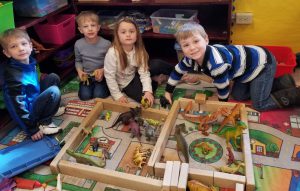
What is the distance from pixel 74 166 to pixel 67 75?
0.98 m

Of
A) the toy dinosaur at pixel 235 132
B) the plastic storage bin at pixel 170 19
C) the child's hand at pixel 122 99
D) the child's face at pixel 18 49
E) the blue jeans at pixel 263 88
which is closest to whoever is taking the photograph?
the toy dinosaur at pixel 235 132

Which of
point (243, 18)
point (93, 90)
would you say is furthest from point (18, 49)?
point (243, 18)

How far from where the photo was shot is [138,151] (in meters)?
1.36

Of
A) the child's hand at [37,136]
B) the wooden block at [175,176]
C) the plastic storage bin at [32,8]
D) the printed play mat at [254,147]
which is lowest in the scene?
the printed play mat at [254,147]

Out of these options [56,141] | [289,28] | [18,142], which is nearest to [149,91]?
[56,141]

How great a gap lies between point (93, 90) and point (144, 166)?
2.30 ft

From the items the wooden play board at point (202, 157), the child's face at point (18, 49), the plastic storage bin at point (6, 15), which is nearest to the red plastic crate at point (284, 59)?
the wooden play board at point (202, 157)

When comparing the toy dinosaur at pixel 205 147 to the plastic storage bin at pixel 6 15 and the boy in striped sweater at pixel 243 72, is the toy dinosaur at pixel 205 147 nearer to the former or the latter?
the boy in striped sweater at pixel 243 72

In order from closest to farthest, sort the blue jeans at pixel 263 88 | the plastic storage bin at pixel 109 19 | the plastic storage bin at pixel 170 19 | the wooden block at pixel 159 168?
1. the wooden block at pixel 159 168
2. the blue jeans at pixel 263 88
3. the plastic storage bin at pixel 170 19
4. the plastic storage bin at pixel 109 19

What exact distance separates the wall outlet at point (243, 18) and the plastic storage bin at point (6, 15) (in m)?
1.35

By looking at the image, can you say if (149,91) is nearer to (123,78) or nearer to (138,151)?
(123,78)

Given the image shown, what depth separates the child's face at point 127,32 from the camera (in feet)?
5.26

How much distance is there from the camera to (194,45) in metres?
1.40

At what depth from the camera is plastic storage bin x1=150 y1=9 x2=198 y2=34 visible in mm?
1918
